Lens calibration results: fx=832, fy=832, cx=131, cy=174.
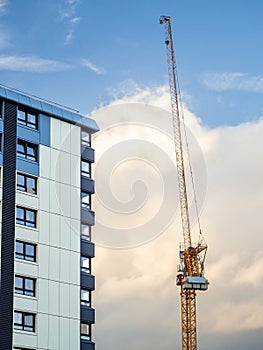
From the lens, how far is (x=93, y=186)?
9956 centimetres

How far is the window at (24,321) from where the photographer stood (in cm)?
8538

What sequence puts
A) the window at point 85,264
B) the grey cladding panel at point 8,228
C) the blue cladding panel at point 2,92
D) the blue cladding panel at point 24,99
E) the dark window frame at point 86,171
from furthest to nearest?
the dark window frame at point 86,171, the window at point 85,264, the blue cladding panel at point 24,99, the blue cladding panel at point 2,92, the grey cladding panel at point 8,228

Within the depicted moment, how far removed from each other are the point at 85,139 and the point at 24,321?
25.2 m

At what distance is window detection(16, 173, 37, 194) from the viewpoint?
90656 mm

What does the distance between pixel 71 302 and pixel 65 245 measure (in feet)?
20.7

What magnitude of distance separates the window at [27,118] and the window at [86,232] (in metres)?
12.9

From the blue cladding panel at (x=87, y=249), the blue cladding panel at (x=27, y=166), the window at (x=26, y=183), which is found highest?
the blue cladding panel at (x=27, y=166)

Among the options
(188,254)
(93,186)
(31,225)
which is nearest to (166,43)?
(188,254)

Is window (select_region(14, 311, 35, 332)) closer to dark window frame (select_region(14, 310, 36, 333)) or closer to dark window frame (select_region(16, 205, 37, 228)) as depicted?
dark window frame (select_region(14, 310, 36, 333))

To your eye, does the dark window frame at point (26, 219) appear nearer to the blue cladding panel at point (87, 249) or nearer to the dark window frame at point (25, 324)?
the blue cladding panel at point (87, 249)

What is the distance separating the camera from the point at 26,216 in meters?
90.1

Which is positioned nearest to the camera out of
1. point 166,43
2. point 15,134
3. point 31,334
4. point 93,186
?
point 31,334

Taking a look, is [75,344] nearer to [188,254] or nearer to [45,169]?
[45,169]

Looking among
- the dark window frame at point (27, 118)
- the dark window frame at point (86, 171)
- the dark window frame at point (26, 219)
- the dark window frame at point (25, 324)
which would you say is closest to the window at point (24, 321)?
the dark window frame at point (25, 324)
